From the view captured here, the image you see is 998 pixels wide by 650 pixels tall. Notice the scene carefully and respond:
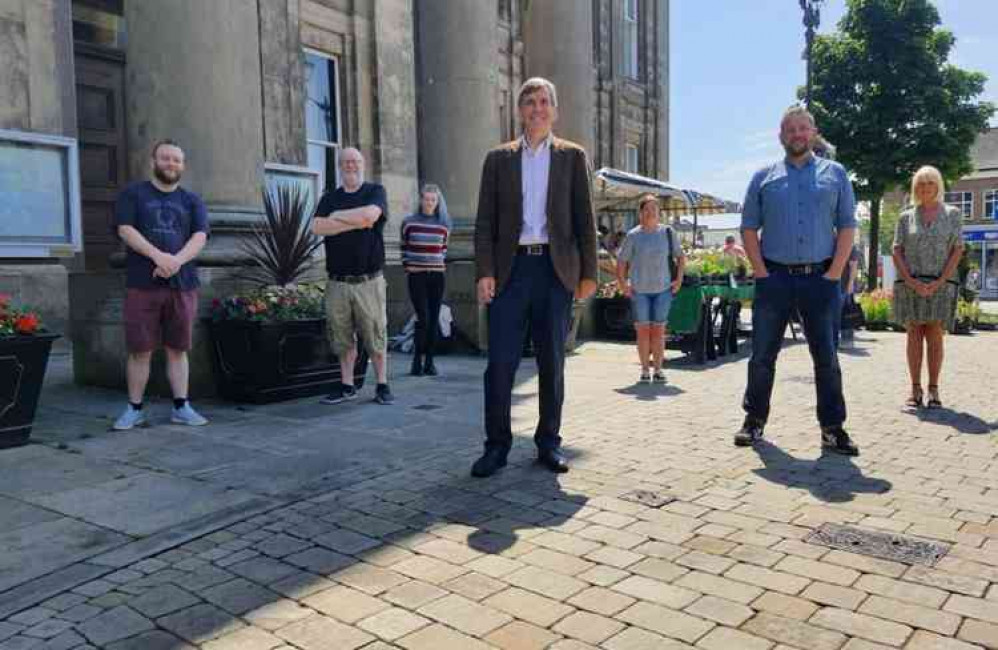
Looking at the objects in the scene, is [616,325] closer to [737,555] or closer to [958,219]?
[958,219]

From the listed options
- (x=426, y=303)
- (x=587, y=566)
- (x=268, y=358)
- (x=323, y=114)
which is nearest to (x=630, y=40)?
(x=323, y=114)

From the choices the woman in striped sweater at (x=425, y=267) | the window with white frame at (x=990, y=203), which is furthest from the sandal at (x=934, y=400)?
the window with white frame at (x=990, y=203)

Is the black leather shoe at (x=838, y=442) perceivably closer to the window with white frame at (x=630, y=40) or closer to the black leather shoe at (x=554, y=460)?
the black leather shoe at (x=554, y=460)

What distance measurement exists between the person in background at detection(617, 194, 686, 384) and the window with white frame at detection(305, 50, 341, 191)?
5699 millimetres

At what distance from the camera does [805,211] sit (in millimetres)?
5039

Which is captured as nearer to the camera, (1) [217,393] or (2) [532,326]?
(2) [532,326]

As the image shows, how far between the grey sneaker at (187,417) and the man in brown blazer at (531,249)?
7.50ft

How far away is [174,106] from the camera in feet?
21.5

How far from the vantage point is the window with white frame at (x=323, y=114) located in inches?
485

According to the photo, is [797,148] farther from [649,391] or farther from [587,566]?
[587,566]

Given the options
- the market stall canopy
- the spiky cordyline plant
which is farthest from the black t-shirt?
the market stall canopy

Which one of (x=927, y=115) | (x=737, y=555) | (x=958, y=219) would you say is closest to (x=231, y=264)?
(x=737, y=555)

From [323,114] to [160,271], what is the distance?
746 cm

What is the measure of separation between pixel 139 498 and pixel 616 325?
341 inches
